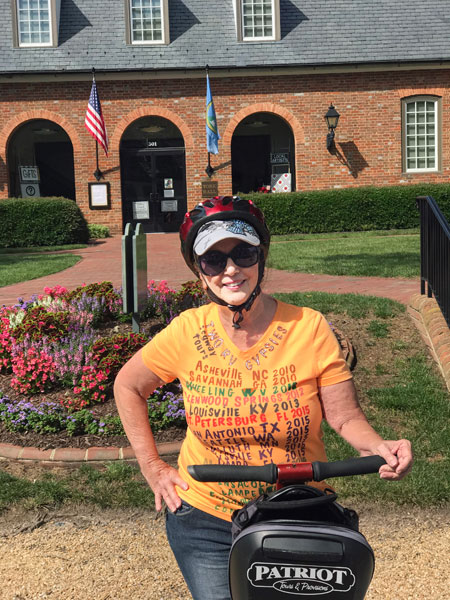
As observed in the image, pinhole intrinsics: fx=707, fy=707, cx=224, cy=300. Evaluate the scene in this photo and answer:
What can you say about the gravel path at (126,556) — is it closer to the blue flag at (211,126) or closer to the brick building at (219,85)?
the blue flag at (211,126)

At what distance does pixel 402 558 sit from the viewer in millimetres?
3541

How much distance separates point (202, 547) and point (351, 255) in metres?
10.9

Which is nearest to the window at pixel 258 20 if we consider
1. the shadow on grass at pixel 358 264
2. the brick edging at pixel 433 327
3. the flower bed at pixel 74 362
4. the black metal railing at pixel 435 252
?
the shadow on grass at pixel 358 264

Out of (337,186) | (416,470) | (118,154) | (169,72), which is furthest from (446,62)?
(416,470)

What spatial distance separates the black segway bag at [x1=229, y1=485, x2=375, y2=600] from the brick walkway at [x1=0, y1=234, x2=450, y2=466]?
0.82 m

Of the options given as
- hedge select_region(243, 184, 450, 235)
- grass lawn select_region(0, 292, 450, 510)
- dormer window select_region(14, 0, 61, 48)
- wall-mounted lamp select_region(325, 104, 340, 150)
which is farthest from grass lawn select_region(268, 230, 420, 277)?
dormer window select_region(14, 0, 61, 48)

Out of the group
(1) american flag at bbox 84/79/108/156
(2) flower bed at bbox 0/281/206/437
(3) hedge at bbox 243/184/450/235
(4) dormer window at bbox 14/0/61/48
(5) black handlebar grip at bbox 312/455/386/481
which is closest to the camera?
(5) black handlebar grip at bbox 312/455/386/481

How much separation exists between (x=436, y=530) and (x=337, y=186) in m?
18.2

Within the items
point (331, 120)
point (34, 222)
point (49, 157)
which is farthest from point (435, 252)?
point (49, 157)

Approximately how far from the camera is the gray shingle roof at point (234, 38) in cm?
2072

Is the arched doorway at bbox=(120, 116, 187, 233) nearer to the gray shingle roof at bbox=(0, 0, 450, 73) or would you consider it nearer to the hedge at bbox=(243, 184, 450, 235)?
the gray shingle roof at bbox=(0, 0, 450, 73)

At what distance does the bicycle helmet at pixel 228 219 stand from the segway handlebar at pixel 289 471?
1.68 feet

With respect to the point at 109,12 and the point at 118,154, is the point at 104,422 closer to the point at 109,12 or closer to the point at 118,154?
the point at 118,154

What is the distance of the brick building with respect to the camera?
2077 cm
